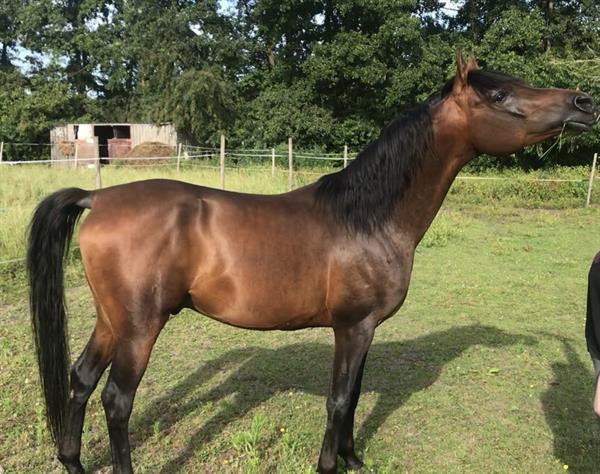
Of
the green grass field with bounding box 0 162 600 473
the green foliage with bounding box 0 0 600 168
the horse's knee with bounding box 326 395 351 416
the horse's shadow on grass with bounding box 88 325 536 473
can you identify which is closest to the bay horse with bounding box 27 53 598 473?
the horse's knee with bounding box 326 395 351 416

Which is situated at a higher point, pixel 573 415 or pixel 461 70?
pixel 461 70

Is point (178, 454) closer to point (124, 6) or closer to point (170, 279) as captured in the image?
point (170, 279)

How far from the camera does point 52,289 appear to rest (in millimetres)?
2666

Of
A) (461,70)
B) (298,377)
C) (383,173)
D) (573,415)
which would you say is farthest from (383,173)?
(573,415)

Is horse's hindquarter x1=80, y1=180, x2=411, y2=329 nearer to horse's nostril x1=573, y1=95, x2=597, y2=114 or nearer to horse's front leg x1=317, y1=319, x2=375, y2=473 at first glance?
horse's front leg x1=317, y1=319, x2=375, y2=473

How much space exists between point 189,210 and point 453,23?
89.9ft

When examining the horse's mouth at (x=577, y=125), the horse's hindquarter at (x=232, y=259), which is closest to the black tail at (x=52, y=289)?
the horse's hindquarter at (x=232, y=259)

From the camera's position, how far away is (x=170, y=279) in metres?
2.45

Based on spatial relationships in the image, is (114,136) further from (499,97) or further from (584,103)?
(584,103)

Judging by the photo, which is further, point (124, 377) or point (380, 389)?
point (380, 389)

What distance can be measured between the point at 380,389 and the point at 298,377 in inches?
26.7

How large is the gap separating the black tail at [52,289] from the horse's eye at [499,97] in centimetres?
216

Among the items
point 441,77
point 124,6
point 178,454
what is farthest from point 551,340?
point 124,6

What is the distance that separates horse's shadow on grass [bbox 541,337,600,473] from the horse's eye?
2.20m
